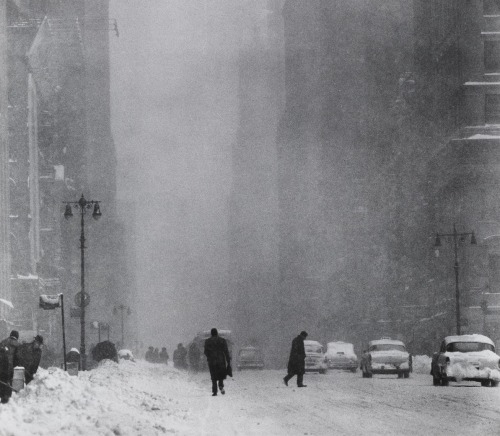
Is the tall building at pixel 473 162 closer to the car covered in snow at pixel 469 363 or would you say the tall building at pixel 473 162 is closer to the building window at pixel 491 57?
the building window at pixel 491 57

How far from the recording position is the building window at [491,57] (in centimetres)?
9700

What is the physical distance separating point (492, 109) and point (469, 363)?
66.8m

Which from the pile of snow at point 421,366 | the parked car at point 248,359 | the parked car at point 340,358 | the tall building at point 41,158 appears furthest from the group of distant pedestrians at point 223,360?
the tall building at point 41,158

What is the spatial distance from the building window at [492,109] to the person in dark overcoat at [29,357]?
72.1 m

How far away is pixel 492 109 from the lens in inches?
3885

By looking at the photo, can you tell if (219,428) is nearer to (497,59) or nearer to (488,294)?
(488,294)

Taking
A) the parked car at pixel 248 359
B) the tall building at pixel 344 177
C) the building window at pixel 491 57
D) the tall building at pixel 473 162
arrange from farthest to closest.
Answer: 1. the tall building at pixel 344 177
2. the building window at pixel 491 57
3. the tall building at pixel 473 162
4. the parked car at pixel 248 359

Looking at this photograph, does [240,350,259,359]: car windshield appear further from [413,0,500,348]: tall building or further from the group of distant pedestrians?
the group of distant pedestrians

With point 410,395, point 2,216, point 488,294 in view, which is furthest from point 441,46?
point 410,395

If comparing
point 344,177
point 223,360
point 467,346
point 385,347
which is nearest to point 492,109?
point 385,347

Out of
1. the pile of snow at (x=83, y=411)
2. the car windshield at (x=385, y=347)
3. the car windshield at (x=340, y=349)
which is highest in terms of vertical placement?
the pile of snow at (x=83, y=411)

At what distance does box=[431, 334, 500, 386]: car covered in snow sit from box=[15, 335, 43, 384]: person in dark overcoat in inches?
467

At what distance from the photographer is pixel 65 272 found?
488 ft

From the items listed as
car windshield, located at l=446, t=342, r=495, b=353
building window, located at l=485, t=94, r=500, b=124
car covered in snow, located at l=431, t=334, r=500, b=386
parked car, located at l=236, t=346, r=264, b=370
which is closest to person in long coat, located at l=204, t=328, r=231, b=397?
car covered in snow, located at l=431, t=334, r=500, b=386
